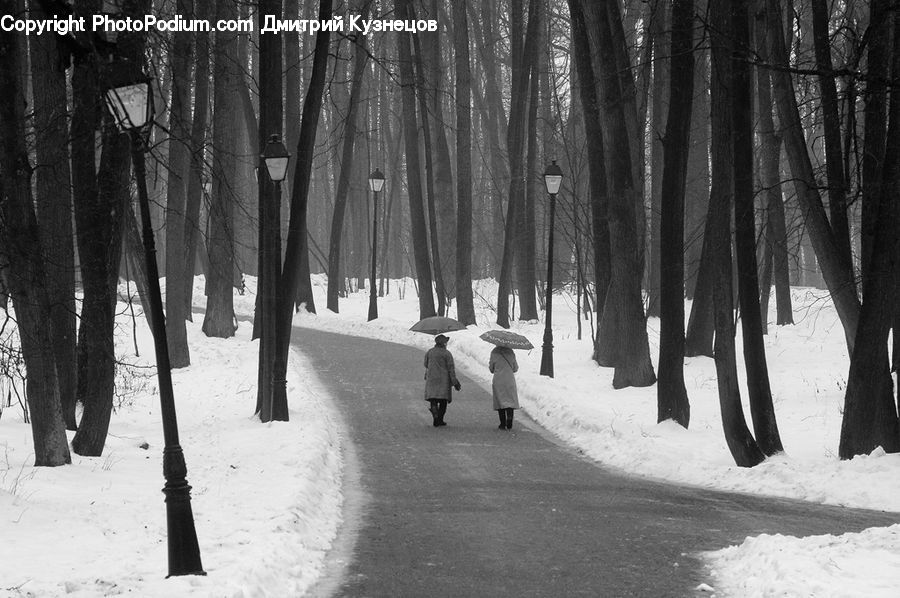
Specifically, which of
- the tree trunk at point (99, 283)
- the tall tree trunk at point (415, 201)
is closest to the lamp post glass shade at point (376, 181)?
the tall tree trunk at point (415, 201)

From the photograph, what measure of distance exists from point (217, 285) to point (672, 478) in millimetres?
18318

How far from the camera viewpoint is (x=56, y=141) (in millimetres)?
12234

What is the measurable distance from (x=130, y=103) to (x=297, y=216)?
369 inches

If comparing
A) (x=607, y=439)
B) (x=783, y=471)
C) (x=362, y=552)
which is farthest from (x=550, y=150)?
→ (x=362, y=552)

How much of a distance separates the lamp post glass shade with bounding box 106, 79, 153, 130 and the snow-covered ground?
3.19 metres

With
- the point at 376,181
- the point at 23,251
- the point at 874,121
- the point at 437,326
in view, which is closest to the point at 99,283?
the point at 23,251

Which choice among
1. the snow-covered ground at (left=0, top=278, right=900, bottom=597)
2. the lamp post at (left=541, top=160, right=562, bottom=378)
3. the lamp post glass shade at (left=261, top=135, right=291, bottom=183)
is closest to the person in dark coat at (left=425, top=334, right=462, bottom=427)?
the snow-covered ground at (left=0, top=278, right=900, bottom=597)

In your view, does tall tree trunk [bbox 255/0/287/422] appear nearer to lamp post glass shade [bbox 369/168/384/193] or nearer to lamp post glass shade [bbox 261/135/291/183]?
lamp post glass shade [bbox 261/135/291/183]

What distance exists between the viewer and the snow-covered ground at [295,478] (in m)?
7.70

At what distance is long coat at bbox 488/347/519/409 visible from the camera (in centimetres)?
1716

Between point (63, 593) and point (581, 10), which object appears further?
point (581, 10)

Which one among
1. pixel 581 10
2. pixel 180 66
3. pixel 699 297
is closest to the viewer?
pixel 180 66

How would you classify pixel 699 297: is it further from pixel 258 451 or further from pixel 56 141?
pixel 56 141

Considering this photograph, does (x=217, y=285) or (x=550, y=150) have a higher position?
(x=550, y=150)
